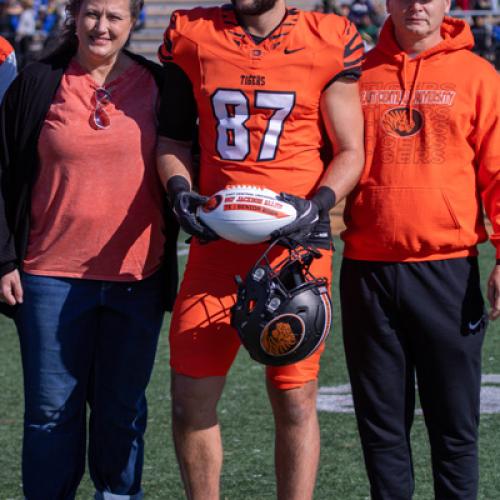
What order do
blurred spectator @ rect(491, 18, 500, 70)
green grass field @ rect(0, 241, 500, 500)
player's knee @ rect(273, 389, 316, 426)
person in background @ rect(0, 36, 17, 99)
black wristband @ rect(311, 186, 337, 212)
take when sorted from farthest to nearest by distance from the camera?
blurred spectator @ rect(491, 18, 500, 70), green grass field @ rect(0, 241, 500, 500), person in background @ rect(0, 36, 17, 99), player's knee @ rect(273, 389, 316, 426), black wristband @ rect(311, 186, 337, 212)

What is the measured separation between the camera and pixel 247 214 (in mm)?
3273

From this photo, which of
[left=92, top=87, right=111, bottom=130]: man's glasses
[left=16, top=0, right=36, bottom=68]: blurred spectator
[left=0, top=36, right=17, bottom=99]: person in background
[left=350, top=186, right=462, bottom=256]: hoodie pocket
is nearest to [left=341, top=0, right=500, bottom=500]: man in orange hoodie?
[left=350, top=186, right=462, bottom=256]: hoodie pocket

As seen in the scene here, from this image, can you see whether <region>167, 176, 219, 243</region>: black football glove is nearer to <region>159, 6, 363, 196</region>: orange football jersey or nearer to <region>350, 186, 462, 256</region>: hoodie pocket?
<region>159, 6, 363, 196</region>: orange football jersey

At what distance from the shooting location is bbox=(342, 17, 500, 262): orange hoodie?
353 cm

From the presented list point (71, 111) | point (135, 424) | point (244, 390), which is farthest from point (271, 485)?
point (71, 111)

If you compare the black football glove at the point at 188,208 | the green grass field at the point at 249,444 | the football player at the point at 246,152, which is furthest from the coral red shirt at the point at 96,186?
the green grass field at the point at 249,444

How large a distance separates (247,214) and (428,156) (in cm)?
64

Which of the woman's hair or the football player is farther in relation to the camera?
the woman's hair

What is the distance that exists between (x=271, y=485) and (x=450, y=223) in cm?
154

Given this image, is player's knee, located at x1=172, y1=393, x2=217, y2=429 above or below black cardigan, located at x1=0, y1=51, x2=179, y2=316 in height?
below

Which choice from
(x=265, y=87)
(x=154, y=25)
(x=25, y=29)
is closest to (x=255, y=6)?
(x=265, y=87)

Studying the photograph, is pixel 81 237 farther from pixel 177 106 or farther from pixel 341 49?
pixel 341 49

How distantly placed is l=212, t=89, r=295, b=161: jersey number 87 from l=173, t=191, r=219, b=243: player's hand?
0.63ft

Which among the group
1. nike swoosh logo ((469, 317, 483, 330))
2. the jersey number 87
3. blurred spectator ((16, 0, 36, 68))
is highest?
blurred spectator ((16, 0, 36, 68))
